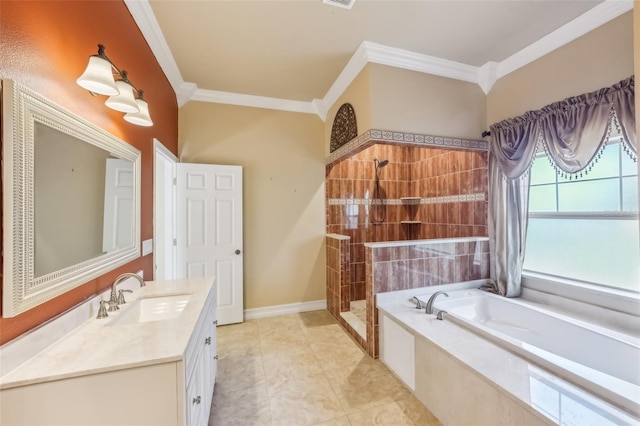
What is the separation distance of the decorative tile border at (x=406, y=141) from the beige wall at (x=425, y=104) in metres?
0.05

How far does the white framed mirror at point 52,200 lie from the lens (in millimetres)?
854

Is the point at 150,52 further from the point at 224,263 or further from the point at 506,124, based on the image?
the point at 506,124

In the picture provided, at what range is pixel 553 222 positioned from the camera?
228 cm

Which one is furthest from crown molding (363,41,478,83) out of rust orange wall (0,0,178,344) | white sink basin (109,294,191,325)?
white sink basin (109,294,191,325)

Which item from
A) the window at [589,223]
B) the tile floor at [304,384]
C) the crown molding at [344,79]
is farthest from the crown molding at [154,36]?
the window at [589,223]

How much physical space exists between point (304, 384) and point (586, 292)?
2382 millimetres

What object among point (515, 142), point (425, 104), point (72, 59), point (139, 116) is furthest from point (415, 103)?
point (72, 59)

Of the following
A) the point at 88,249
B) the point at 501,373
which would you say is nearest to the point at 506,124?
the point at 501,373

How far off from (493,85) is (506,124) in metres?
0.51

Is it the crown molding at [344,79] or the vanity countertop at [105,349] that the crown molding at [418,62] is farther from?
the vanity countertop at [105,349]

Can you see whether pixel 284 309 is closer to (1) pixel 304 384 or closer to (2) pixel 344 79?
(1) pixel 304 384

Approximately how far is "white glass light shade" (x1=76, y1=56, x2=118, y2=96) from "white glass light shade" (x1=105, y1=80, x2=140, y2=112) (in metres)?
0.20

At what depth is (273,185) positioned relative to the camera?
3375 millimetres

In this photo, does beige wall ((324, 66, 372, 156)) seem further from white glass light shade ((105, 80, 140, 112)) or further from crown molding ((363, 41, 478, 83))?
white glass light shade ((105, 80, 140, 112))
